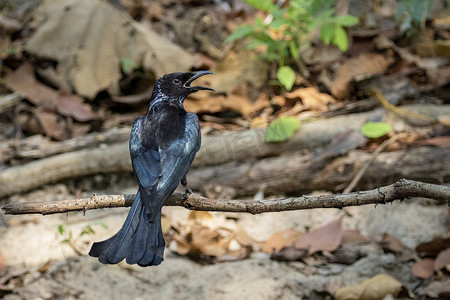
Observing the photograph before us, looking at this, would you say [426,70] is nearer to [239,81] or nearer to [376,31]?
[376,31]

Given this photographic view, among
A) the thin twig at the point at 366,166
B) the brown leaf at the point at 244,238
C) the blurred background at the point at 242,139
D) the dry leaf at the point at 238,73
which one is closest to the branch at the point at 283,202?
the blurred background at the point at 242,139

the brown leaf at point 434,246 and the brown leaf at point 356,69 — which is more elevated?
the brown leaf at point 356,69

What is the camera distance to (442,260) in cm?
345

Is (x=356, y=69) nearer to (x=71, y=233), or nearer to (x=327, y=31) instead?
(x=327, y=31)

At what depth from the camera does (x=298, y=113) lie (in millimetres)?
4773

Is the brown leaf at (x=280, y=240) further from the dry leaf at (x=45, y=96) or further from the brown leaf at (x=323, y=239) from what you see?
the dry leaf at (x=45, y=96)

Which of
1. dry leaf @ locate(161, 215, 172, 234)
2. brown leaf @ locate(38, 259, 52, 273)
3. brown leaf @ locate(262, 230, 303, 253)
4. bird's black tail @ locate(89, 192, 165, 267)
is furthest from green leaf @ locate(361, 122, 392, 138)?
brown leaf @ locate(38, 259, 52, 273)

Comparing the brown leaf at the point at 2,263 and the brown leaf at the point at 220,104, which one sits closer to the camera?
the brown leaf at the point at 2,263

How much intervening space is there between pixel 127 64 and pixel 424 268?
3048 mm

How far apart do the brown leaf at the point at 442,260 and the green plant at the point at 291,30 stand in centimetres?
176

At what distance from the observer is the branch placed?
225 centimetres

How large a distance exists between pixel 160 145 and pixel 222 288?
3.78 feet

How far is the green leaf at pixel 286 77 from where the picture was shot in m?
4.60

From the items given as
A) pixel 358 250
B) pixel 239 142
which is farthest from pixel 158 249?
pixel 239 142
